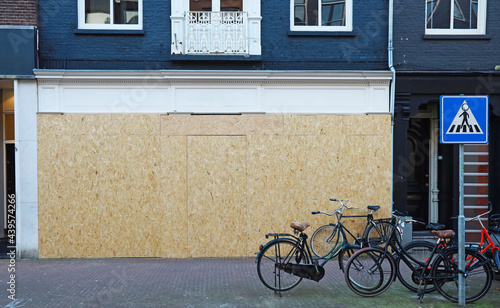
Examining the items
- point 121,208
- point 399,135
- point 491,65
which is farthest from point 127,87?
point 491,65

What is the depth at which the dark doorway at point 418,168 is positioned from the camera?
1034 centimetres

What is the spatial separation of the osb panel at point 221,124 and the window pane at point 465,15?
14.4 ft

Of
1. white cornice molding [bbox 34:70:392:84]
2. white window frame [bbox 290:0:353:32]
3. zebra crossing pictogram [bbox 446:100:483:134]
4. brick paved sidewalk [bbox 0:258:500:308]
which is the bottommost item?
brick paved sidewalk [bbox 0:258:500:308]

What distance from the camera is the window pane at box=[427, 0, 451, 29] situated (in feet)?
31.1

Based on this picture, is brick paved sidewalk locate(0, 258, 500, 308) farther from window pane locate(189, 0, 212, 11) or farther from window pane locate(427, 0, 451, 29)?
window pane locate(427, 0, 451, 29)

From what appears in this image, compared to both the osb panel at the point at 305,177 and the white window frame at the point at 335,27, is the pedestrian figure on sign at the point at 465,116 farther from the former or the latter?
the white window frame at the point at 335,27

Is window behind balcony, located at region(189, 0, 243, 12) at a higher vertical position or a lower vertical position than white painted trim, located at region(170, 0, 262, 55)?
higher

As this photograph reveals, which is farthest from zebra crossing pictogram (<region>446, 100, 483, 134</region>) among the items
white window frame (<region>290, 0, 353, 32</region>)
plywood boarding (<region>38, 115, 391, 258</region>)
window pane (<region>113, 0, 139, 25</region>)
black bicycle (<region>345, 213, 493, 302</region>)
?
window pane (<region>113, 0, 139, 25</region>)

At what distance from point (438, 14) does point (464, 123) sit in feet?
14.9

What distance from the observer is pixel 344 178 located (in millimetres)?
9016

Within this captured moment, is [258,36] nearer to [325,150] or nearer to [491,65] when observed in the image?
[325,150]

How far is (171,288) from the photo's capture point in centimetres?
683

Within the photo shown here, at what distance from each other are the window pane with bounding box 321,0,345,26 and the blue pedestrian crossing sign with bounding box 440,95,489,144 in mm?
4037

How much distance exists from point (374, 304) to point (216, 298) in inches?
86.5
